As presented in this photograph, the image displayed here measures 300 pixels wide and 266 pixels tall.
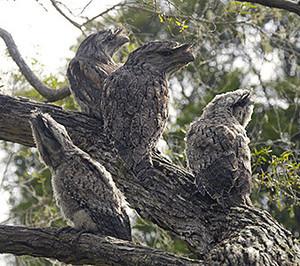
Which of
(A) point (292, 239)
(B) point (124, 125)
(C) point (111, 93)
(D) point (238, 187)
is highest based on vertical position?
(C) point (111, 93)

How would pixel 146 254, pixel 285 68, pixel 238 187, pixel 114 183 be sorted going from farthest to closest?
pixel 285 68 → pixel 114 183 → pixel 238 187 → pixel 146 254

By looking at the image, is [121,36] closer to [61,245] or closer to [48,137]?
[48,137]

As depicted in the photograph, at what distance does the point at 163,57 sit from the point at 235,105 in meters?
0.77

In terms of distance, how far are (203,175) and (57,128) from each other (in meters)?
1.14

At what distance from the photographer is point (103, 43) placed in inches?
197

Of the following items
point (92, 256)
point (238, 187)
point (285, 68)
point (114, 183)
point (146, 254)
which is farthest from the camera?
point (285, 68)

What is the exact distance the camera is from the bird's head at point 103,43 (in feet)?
16.3

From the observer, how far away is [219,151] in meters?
3.77

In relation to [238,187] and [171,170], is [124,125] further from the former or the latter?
[238,187]

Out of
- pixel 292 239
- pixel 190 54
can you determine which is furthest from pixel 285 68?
pixel 292 239

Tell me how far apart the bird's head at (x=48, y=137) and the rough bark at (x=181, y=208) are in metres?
0.28

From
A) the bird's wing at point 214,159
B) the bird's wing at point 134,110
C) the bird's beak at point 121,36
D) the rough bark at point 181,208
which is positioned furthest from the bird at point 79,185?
the bird's beak at point 121,36

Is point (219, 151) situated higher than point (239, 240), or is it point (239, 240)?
point (219, 151)

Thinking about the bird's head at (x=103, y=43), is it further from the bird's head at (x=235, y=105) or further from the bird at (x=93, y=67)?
the bird's head at (x=235, y=105)
